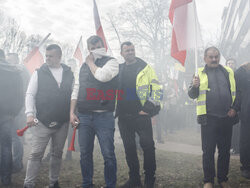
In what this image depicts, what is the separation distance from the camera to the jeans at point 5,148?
3.73 meters

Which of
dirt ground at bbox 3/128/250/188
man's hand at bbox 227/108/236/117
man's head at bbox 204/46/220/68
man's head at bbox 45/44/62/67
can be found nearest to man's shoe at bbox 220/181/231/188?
dirt ground at bbox 3/128/250/188

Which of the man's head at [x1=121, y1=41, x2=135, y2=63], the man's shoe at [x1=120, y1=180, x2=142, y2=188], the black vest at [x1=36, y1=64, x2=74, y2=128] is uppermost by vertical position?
the man's head at [x1=121, y1=41, x2=135, y2=63]

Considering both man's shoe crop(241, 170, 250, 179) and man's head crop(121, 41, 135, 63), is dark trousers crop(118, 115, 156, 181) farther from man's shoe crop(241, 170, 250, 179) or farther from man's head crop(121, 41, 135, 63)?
man's shoe crop(241, 170, 250, 179)

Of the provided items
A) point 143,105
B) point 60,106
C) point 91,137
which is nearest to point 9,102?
point 60,106

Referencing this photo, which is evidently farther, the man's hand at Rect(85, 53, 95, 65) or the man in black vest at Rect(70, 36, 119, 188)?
the man's hand at Rect(85, 53, 95, 65)

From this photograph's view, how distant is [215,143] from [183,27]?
6.07ft

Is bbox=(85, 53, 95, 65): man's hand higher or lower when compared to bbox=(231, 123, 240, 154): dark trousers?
higher

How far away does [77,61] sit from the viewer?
24.7ft

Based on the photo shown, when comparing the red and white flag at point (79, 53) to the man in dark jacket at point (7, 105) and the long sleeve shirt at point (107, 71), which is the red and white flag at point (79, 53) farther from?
the long sleeve shirt at point (107, 71)

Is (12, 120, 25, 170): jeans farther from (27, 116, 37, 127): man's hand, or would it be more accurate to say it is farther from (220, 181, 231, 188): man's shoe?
(220, 181, 231, 188): man's shoe

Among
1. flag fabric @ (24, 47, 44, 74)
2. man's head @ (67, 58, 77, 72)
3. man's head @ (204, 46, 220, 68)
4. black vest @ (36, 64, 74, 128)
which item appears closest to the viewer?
black vest @ (36, 64, 74, 128)

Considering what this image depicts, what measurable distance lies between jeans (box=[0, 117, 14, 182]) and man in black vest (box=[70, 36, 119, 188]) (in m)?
1.32

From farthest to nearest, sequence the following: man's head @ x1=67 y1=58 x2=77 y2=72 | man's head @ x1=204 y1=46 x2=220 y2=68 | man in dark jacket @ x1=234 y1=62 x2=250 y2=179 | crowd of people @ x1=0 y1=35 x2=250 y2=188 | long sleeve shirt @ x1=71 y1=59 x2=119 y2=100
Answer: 1. man's head @ x1=67 y1=58 x2=77 y2=72
2. man in dark jacket @ x1=234 y1=62 x2=250 y2=179
3. man's head @ x1=204 y1=46 x2=220 y2=68
4. crowd of people @ x1=0 y1=35 x2=250 y2=188
5. long sleeve shirt @ x1=71 y1=59 x2=119 y2=100

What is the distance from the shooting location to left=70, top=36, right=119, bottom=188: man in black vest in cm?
314
